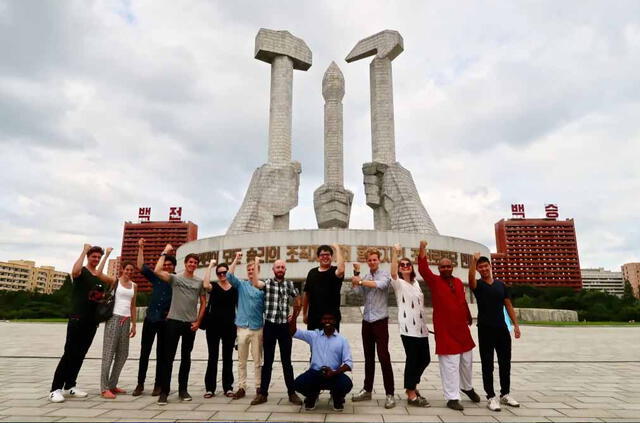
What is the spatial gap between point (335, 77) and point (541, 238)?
76.5 metres

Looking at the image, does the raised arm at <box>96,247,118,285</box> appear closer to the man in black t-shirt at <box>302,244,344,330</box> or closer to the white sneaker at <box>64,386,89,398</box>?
the white sneaker at <box>64,386,89,398</box>

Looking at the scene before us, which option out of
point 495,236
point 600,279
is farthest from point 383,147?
point 600,279

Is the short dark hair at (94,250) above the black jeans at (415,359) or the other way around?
above

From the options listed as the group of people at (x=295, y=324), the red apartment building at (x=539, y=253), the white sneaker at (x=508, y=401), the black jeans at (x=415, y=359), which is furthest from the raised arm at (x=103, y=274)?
the red apartment building at (x=539, y=253)

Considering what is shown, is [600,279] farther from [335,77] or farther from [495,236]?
[335,77]

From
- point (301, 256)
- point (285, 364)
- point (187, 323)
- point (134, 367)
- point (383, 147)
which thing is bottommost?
point (134, 367)

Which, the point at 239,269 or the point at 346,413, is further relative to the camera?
the point at 239,269

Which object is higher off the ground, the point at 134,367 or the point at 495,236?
the point at 495,236

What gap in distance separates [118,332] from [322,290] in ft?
8.70

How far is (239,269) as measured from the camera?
22.5m

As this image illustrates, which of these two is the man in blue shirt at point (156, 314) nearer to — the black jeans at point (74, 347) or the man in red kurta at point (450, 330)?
the black jeans at point (74, 347)

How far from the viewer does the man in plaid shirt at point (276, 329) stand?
15.4ft

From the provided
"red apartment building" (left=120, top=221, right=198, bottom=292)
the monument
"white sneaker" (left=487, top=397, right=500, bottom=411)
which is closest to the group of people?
"white sneaker" (left=487, top=397, right=500, bottom=411)

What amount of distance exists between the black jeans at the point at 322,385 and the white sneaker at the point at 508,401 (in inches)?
70.9
